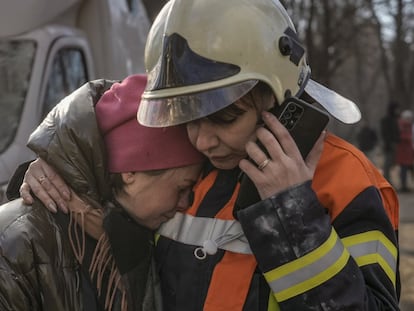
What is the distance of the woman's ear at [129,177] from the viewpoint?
204 centimetres

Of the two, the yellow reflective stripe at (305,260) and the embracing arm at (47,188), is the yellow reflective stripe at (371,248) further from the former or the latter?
the embracing arm at (47,188)

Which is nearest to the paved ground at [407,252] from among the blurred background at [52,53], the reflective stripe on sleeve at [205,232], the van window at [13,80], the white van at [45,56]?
the blurred background at [52,53]

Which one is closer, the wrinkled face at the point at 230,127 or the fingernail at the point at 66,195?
the wrinkled face at the point at 230,127

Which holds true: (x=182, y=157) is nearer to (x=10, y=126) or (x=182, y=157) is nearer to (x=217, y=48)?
(x=217, y=48)

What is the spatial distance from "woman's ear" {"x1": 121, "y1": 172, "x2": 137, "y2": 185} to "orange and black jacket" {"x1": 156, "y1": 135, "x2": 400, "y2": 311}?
0.81 feet

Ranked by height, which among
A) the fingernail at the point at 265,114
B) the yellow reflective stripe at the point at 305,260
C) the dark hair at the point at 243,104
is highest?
the dark hair at the point at 243,104

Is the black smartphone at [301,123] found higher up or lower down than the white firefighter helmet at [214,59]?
lower down

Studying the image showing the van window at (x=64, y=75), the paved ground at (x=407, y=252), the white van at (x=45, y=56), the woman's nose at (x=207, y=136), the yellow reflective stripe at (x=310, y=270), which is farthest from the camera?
the paved ground at (x=407, y=252)

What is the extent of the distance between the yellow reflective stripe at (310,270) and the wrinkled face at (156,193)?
1.24 ft

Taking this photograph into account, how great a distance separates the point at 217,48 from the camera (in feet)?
6.16

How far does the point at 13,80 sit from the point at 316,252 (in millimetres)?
3377

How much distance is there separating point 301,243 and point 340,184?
7.4 inches

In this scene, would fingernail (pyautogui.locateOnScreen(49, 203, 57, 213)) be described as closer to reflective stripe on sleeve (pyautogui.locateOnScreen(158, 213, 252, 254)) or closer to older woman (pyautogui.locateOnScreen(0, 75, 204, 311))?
older woman (pyautogui.locateOnScreen(0, 75, 204, 311))

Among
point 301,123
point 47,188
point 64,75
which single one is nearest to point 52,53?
point 64,75
